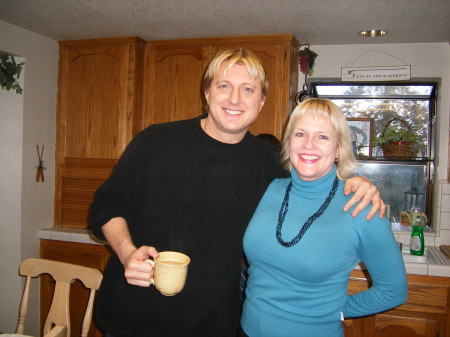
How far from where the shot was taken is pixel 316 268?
3.26 feet

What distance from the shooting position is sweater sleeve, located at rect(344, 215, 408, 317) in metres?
0.99

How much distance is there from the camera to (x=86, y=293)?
2629 millimetres

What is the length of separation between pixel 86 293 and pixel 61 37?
1851mm

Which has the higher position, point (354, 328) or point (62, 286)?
point (62, 286)

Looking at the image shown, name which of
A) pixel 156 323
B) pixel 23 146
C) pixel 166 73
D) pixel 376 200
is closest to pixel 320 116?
pixel 376 200

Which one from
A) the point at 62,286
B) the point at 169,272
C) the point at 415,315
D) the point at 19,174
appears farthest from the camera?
the point at 19,174

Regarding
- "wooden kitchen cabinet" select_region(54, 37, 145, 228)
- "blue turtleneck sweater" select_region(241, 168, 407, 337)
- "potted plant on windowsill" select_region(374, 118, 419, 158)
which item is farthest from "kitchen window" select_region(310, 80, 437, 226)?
"blue turtleneck sweater" select_region(241, 168, 407, 337)

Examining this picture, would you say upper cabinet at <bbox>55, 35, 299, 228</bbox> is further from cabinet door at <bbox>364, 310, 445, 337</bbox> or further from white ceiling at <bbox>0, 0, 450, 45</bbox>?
cabinet door at <bbox>364, 310, 445, 337</bbox>

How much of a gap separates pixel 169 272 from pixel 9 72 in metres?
2.24

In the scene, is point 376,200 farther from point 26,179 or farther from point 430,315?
point 26,179

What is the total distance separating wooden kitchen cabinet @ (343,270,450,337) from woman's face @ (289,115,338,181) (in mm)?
1389

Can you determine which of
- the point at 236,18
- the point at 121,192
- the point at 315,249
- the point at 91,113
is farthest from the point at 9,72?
the point at 315,249

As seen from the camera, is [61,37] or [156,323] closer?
[156,323]

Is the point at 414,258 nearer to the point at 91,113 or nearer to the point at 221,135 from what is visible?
the point at 221,135
